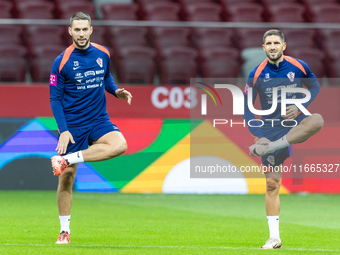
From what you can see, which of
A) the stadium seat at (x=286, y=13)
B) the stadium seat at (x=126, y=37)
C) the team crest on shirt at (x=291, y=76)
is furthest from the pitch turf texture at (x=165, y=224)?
the stadium seat at (x=286, y=13)

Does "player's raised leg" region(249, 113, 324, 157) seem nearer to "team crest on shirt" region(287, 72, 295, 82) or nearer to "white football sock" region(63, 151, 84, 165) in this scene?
"team crest on shirt" region(287, 72, 295, 82)

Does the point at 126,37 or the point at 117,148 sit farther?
the point at 126,37

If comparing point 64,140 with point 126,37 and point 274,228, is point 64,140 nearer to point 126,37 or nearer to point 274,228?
point 274,228

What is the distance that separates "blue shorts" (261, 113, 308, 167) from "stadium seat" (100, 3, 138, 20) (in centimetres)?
708

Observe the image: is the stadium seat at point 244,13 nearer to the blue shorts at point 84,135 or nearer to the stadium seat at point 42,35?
the stadium seat at point 42,35

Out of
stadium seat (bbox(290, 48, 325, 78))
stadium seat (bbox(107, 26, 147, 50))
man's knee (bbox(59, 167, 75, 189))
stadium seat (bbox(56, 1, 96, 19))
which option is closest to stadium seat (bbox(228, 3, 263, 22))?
stadium seat (bbox(290, 48, 325, 78))

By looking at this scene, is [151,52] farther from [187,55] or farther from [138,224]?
[138,224]

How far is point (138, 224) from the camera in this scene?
6.90 meters

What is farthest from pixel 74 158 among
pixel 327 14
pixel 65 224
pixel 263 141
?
pixel 327 14

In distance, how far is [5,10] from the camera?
37.6 ft

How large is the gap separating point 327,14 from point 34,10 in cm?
639

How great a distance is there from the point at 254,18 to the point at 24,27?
5.00 m

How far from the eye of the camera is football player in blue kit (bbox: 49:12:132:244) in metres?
5.30

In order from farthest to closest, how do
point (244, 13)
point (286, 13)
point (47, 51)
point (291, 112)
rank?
point (286, 13)
point (244, 13)
point (47, 51)
point (291, 112)
